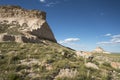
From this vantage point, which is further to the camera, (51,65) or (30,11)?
(30,11)

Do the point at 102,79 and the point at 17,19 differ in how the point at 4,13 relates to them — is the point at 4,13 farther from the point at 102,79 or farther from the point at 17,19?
the point at 102,79

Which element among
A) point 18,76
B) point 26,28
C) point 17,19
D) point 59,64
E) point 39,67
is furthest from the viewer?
point 17,19

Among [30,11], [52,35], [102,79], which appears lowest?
[102,79]

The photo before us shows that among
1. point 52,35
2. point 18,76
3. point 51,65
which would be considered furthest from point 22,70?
point 52,35

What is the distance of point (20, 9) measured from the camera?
41469 mm

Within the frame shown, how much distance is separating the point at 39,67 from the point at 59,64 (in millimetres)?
1322

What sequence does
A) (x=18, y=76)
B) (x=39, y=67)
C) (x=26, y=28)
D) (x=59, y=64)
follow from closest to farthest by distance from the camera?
1. (x=18, y=76)
2. (x=39, y=67)
3. (x=59, y=64)
4. (x=26, y=28)

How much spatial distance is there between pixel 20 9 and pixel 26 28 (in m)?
7.31

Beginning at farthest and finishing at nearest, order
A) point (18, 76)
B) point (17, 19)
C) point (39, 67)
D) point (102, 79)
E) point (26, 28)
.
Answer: point (17, 19) < point (26, 28) < point (39, 67) < point (102, 79) < point (18, 76)

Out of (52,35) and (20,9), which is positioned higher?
(20,9)

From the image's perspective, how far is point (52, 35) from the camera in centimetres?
4241

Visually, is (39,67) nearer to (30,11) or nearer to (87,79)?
(87,79)

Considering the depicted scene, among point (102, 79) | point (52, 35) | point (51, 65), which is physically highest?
point (52, 35)

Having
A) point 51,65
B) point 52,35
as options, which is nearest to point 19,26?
point 52,35
